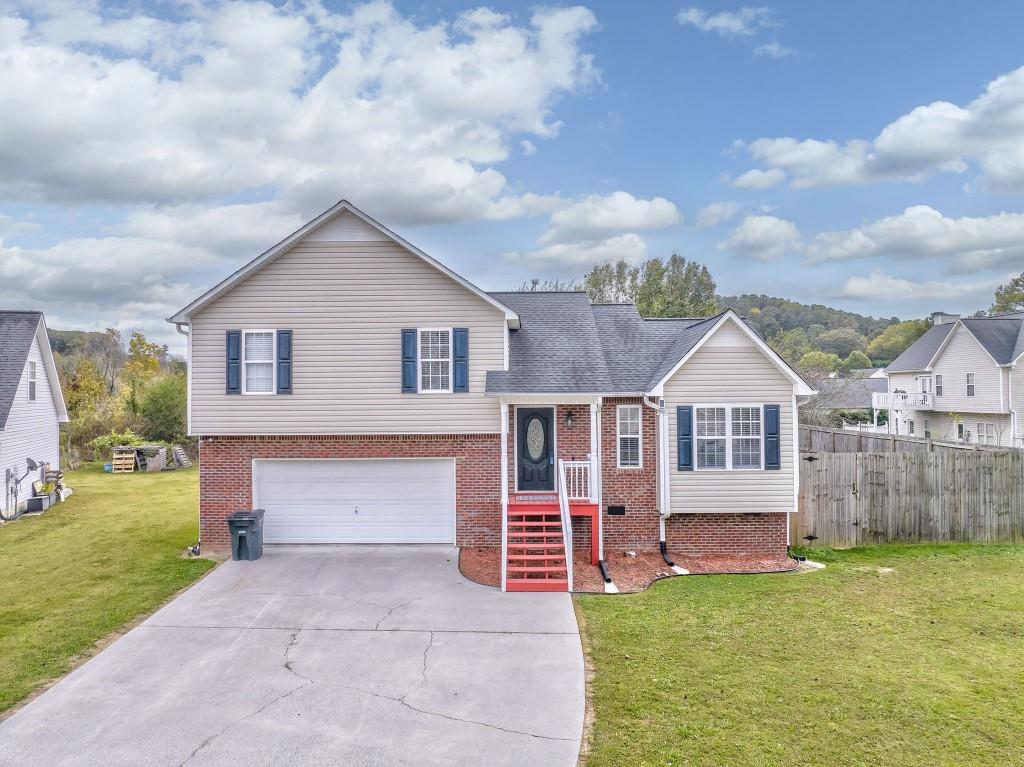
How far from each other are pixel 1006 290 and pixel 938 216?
26.2 meters

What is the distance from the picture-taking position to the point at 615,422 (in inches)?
502

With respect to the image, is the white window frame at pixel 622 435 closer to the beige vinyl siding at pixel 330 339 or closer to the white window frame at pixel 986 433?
the beige vinyl siding at pixel 330 339

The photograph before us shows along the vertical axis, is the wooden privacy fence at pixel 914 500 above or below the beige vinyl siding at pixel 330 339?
below

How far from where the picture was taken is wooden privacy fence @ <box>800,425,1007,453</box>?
45.3 feet

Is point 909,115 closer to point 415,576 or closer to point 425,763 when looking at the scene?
point 415,576

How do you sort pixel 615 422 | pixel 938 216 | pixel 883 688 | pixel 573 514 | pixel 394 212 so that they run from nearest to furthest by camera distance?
pixel 883 688, pixel 573 514, pixel 615 422, pixel 394 212, pixel 938 216

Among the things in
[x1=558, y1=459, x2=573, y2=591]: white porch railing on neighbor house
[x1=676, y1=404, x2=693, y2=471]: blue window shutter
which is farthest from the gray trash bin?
[x1=676, y1=404, x2=693, y2=471]: blue window shutter

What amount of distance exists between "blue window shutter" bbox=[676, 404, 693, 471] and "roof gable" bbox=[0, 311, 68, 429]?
1901 cm

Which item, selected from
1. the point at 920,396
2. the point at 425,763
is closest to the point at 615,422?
the point at 425,763

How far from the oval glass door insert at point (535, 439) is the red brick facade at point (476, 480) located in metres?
0.58

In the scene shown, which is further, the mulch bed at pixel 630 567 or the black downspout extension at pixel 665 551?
the black downspout extension at pixel 665 551

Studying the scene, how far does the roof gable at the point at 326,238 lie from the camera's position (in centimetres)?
1215

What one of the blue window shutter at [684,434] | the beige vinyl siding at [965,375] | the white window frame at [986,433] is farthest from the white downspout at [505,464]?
the white window frame at [986,433]

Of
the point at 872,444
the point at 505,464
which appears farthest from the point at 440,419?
the point at 872,444
